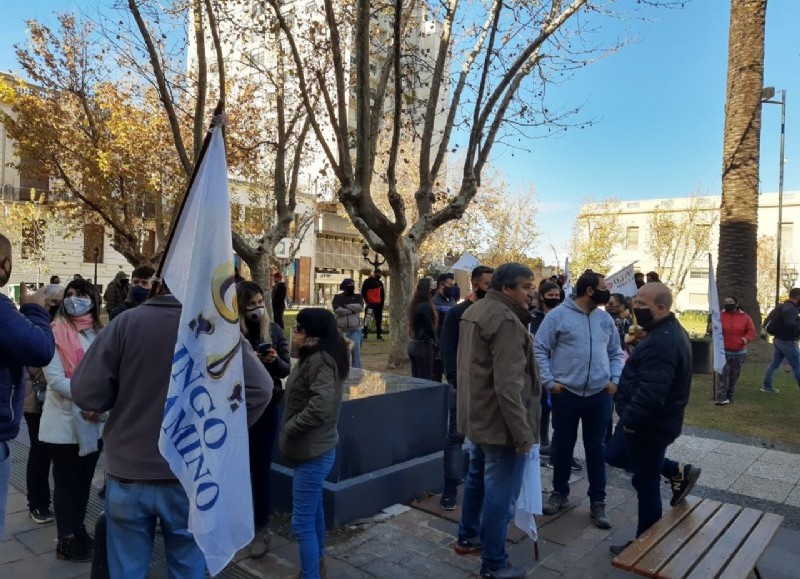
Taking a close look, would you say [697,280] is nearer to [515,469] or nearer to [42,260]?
[42,260]

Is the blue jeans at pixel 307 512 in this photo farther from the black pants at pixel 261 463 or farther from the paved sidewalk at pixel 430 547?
the black pants at pixel 261 463

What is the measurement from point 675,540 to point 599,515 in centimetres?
133

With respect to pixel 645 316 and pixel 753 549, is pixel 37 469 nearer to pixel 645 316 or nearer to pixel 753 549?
pixel 645 316

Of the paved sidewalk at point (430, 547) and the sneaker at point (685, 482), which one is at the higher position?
the sneaker at point (685, 482)

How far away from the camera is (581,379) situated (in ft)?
15.8

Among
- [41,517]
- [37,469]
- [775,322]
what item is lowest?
[41,517]

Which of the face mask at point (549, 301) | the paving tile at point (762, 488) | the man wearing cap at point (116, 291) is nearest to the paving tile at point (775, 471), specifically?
the paving tile at point (762, 488)

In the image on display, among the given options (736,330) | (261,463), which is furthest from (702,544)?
(736,330)

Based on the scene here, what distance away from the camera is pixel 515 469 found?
12.3 ft

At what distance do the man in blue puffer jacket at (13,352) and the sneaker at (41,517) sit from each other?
1.88 meters

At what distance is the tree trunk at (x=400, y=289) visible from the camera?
11617 mm

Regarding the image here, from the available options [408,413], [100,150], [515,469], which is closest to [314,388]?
[515,469]

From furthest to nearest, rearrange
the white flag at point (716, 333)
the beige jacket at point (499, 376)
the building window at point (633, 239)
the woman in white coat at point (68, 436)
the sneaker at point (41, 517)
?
the building window at point (633, 239) < the white flag at point (716, 333) < the sneaker at point (41, 517) < the woman in white coat at point (68, 436) < the beige jacket at point (499, 376)

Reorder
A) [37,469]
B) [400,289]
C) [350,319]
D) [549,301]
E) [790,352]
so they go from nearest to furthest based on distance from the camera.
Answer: [37,469]
[549,301]
[790,352]
[350,319]
[400,289]
